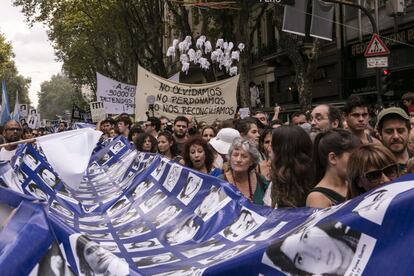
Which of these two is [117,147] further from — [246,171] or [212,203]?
[212,203]

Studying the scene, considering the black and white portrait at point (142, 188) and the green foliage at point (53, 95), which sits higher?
the green foliage at point (53, 95)

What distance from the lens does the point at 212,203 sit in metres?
4.03

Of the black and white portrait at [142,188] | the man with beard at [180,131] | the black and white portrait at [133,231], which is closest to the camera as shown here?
the black and white portrait at [133,231]

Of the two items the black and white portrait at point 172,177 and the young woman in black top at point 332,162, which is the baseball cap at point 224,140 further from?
the young woman in black top at point 332,162

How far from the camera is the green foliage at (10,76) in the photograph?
49688 mm

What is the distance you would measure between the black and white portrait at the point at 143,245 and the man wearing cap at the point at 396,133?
1932 mm

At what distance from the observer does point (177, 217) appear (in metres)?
4.23

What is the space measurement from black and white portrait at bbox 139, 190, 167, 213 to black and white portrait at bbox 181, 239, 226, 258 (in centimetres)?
154

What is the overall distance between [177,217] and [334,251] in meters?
2.33

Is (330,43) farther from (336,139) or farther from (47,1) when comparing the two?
(336,139)

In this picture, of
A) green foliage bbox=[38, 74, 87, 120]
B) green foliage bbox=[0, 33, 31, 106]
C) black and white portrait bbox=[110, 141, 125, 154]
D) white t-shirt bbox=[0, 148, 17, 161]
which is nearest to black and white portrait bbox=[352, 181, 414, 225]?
white t-shirt bbox=[0, 148, 17, 161]

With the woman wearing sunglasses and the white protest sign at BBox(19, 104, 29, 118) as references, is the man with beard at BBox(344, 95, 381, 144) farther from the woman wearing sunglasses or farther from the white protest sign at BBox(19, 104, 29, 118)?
the white protest sign at BBox(19, 104, 29, 118)

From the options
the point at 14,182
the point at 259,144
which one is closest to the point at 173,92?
the point at 259,144

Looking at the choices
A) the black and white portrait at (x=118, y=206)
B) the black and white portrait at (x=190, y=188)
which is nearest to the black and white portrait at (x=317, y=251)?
the black and white portrait at (x=190, y=188)
